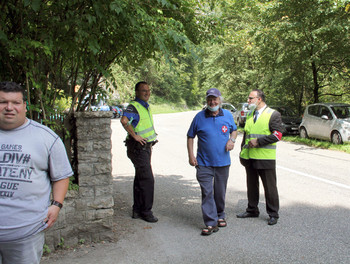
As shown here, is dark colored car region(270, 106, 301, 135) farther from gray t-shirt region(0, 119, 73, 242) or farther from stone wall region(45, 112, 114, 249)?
gray t-shirt region(0, 119, 73, 242)

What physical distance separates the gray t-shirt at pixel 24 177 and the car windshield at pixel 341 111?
13.2 m

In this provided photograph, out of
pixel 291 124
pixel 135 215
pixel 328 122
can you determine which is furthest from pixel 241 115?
pixel 135 215

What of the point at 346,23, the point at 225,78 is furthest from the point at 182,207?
the point at 225,78

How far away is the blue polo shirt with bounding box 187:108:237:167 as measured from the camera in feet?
15.2

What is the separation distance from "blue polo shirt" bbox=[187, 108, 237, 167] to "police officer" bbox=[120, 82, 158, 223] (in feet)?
2.47

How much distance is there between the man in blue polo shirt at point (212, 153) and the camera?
4598mm

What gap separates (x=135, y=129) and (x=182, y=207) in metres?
1.66

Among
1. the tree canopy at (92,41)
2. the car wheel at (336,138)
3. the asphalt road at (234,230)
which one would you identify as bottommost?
the asphalt road at (234,230)

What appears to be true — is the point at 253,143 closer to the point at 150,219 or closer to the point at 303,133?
the point at 150,219

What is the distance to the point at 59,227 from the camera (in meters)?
3.98

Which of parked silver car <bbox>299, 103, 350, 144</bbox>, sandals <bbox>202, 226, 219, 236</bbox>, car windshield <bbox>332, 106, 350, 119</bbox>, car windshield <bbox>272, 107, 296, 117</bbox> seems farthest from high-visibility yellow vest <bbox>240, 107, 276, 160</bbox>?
car windshield <bbox>272, 107, 296, 117</bbox>

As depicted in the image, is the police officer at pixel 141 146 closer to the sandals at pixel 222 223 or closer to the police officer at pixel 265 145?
the sandals at pixel 222 223

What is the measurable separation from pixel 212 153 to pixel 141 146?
105 cm

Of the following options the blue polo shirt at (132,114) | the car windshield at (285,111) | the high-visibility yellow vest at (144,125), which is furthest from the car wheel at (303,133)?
the blue polo shirt at (132,114)
